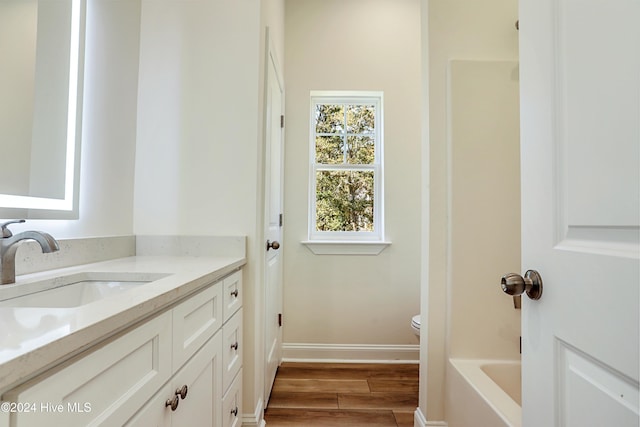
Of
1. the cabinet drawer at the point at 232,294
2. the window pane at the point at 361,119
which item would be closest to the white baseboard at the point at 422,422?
the cabinet drawer at the point at 232,294

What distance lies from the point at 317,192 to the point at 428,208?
114 centimetres

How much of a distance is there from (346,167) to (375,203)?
15.0 inches

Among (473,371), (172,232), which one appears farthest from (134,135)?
(473,371)

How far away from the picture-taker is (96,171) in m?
1.28

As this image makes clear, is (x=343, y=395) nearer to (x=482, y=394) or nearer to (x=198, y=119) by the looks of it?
(x=482, y=394)

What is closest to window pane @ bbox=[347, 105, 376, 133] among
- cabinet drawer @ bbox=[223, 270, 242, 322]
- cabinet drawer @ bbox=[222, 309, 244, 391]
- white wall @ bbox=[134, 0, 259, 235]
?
white wall @ bbox=[134, 0, 259, 235]

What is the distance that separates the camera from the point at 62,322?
1.66ft

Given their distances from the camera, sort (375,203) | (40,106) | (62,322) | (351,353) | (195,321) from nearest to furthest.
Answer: (62,322) → (195,321) → (40,106) → (351,353) → (375,203)

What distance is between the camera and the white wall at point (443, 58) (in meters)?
1.48

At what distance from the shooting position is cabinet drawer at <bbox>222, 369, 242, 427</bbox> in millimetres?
1151

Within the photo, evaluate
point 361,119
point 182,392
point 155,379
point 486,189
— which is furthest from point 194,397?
point 361,119

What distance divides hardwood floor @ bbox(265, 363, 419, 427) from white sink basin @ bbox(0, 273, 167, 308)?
1.11 meters

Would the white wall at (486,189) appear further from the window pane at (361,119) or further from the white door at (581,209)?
the window pane at (361,119)

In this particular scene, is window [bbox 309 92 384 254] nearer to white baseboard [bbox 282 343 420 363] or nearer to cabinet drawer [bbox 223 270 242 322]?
white baseboard [bbox 282 343 420 363]
